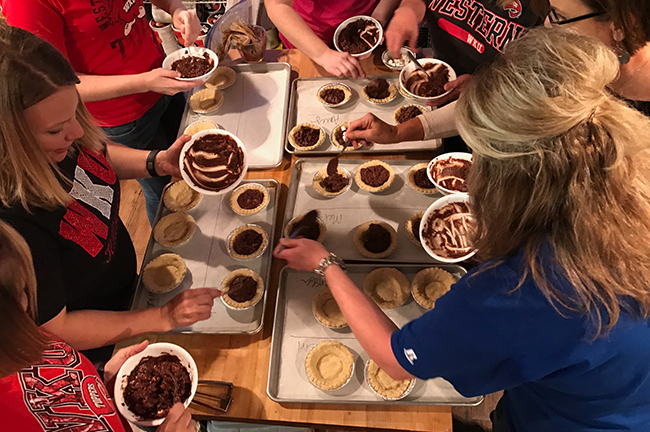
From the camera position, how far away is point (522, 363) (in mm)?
1355

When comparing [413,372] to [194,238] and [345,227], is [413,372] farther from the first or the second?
[194,238]

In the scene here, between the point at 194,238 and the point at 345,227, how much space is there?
106 centimetres

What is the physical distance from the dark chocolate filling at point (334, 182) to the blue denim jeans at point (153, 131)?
157cm

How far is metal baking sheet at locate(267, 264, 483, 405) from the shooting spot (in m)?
2.12

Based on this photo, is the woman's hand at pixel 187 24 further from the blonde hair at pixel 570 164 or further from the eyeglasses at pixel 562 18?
the blonde hair at pixel 570 164

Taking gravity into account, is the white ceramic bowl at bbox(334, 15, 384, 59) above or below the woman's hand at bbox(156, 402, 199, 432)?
above

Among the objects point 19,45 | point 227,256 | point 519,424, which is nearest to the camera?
point 19,45

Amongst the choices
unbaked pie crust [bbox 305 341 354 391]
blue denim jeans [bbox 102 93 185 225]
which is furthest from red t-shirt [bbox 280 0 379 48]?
unbaked pie crust [bbox 305 341 354 391]

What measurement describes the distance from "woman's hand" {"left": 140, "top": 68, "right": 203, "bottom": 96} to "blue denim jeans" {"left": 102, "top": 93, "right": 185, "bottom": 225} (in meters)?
0.45

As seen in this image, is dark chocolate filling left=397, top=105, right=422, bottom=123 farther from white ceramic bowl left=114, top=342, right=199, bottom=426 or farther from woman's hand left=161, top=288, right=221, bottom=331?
white ceramic bowl left=114, top=342, right=199, bottom=426

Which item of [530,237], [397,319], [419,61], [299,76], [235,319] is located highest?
[530,237]

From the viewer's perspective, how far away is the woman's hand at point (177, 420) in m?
1.87

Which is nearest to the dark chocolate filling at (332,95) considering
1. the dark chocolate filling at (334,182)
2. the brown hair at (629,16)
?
the dark chocolate filling at (334,182)

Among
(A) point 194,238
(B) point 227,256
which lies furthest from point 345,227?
(A) point 194,238
